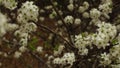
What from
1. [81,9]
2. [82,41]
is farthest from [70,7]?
[82,41]

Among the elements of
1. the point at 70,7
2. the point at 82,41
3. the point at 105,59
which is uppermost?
the point at 70,7

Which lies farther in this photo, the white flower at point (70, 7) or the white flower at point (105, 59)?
the white flower at point (70, 7)

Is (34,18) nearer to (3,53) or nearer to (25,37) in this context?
(25,37)

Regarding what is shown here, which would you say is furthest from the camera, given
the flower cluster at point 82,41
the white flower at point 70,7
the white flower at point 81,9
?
the white flower at point 81,9

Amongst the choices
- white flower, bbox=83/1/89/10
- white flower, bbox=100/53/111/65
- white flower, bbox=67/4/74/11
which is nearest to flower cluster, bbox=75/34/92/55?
white flower, bbox=100/53/111/65

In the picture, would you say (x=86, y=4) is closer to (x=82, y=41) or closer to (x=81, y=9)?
(x=81, y=9)

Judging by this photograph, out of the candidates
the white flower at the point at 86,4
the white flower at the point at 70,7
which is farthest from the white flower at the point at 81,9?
the white flower at the point at 70,7

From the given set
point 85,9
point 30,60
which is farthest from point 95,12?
point 30,60

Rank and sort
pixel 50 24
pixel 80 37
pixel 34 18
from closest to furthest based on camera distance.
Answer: pixel 34 18, pixel 80 37, pixel 50 24

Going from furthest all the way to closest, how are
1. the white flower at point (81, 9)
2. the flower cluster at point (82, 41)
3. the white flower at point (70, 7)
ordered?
the white flower at point (81, 9), the white flower at point (70, 7), the flower cluster at point (82, 41)

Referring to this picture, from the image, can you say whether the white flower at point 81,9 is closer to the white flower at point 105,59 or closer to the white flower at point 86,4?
the white flower at point 86,4

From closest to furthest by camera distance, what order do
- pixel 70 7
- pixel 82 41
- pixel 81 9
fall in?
1. pixel 82 41
2. pixel 70 7
3. pixel 81 9
